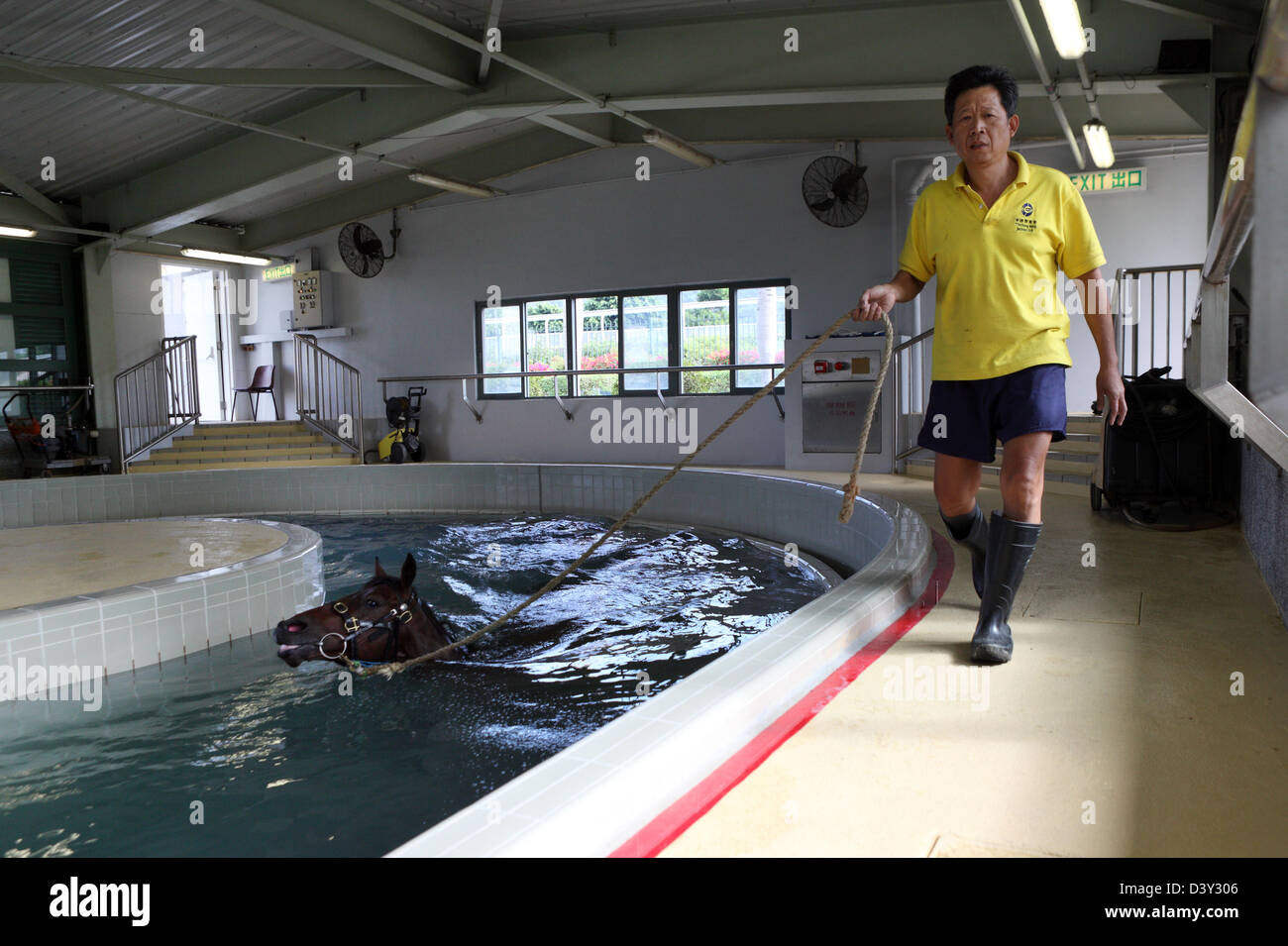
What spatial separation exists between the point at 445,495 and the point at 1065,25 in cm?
646

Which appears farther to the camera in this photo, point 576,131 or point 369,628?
point 576,131

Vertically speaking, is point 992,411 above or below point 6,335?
below

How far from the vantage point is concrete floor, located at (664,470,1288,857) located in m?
1.32

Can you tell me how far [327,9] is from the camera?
20.9 feet

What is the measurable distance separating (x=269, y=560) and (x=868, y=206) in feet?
24.2

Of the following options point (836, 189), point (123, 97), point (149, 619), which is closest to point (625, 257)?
point (836, 189)

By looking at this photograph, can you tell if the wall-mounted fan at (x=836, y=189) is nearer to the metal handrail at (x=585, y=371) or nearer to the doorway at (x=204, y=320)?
the metal handrail at (x=585, y=371)

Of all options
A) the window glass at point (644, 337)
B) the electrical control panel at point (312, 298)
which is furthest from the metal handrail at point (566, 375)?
the electrical control panel at point (312, 298)

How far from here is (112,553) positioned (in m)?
4.43

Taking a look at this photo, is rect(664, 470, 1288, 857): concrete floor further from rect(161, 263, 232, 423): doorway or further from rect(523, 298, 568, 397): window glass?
rect(161, 263, 232, 423): doorway

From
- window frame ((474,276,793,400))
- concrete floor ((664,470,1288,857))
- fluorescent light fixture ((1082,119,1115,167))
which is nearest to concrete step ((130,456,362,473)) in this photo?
window frame ((474,276,793,400))

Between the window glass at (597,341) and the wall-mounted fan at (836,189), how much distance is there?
114 inches

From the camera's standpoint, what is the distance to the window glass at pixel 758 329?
10086 millimetres

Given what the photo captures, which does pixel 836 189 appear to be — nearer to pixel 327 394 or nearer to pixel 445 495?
pixel 445 495
